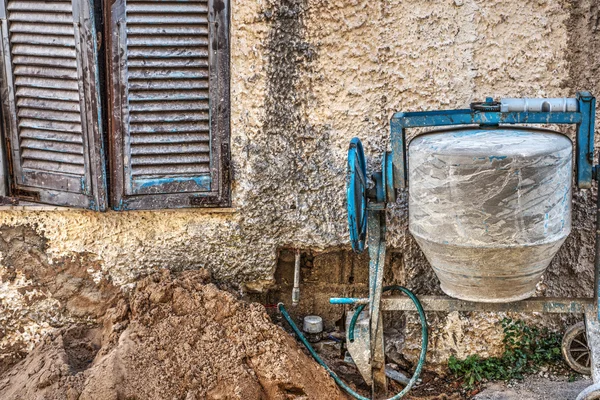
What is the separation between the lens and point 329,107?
3.61 meters

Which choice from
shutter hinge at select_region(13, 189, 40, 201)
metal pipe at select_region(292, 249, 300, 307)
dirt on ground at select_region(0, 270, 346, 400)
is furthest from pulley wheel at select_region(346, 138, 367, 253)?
shutter hinge at select_region(13, 189, 40, 201)

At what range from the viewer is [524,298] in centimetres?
321

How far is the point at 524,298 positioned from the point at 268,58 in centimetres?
167

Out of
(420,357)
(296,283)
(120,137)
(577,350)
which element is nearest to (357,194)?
(296,283)

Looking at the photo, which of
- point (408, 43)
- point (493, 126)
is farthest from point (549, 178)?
point (408, 43)

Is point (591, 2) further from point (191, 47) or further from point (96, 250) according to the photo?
point (96, 250)

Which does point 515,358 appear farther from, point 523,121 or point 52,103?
point 52,103

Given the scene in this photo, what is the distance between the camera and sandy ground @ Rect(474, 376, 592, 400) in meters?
3.54

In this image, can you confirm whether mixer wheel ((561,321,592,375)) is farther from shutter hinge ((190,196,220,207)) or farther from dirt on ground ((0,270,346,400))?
shutter hinge ((190,196,220,207))

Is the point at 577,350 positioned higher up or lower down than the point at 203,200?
lower down

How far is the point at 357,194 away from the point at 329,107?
0.62 meters

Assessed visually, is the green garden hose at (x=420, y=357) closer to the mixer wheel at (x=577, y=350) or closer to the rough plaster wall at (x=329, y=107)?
the rough plaster wall at (x=329, y=107)

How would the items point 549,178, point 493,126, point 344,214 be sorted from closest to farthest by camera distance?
point 549,178, point 493,126, point 344,214

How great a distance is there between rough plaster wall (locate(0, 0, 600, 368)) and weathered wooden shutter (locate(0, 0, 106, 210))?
21 centimetres
